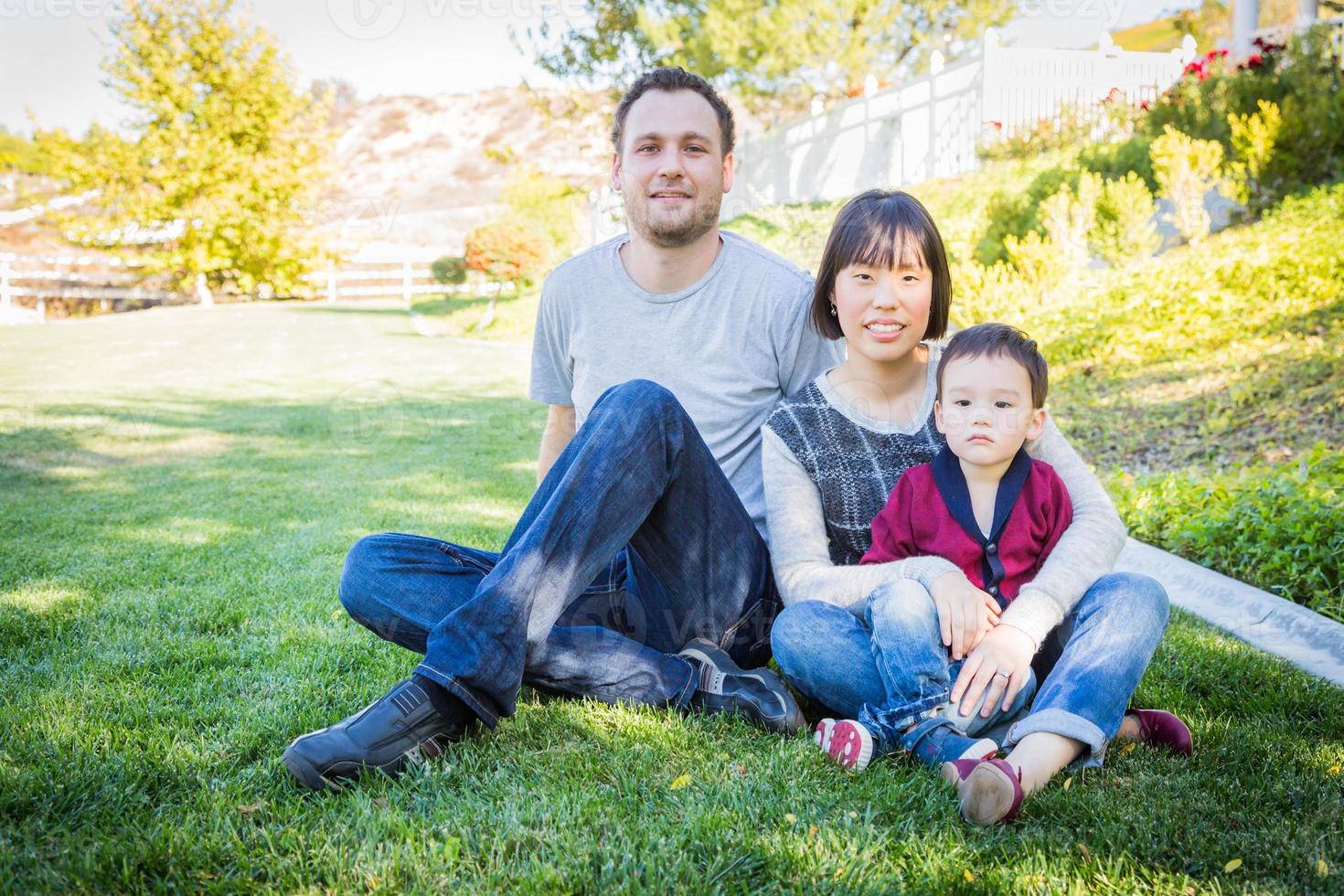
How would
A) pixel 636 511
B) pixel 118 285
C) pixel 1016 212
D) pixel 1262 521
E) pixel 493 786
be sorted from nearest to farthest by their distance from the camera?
pixel 493 786, pixel 636 511, pixel 1262 521, pixel 1016 212, pixel 118 285

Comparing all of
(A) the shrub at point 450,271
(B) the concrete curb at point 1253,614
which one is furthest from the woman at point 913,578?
(A) the shrub at point 450,271

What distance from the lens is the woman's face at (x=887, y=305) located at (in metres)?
2.10

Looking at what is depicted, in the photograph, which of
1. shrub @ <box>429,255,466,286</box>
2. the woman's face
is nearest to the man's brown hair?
the woman's face

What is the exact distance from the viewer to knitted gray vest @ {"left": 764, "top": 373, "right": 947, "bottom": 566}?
2.16m

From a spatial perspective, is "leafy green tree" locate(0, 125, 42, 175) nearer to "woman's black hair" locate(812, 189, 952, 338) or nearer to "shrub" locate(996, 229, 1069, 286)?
"shrub" locate(996, 229, 1069, 286)

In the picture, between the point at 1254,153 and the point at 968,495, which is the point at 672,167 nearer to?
the point at 968,495

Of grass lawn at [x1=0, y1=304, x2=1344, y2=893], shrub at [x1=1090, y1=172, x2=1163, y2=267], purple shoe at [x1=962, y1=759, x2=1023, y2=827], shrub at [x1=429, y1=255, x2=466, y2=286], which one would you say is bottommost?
grass lawn at [x1=0, y1=304, x2=1344, y2=893]

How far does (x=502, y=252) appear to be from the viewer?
18.7 metres

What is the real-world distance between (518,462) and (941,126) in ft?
37.2

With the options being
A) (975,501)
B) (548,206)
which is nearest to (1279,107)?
(975,501)

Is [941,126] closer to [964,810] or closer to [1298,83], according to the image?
[1298,83]

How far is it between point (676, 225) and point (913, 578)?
1088mm

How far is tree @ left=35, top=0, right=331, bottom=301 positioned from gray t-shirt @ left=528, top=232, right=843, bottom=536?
24.5 meters

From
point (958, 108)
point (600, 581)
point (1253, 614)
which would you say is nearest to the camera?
point (600, 581)
